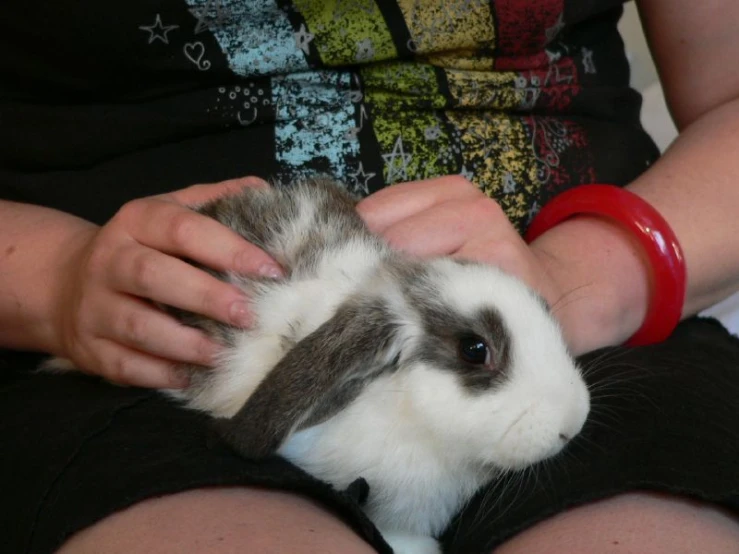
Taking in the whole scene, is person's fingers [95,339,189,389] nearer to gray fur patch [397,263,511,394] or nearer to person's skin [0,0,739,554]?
person's skin [0,0,739,554]

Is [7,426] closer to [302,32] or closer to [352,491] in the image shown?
[352,491]

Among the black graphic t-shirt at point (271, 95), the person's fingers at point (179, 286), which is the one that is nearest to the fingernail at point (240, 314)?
the person's fingers at point (179, 286)

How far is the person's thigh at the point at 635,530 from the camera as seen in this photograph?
79 centimetres

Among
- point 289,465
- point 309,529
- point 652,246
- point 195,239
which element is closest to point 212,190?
point 195,239

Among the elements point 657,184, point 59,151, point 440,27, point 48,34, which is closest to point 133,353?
point 59,151

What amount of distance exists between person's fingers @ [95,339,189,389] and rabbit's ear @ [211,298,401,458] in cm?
19

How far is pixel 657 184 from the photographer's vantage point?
1331 millimetres

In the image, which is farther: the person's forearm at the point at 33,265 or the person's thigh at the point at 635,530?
the person's forearm at the point at 33,265

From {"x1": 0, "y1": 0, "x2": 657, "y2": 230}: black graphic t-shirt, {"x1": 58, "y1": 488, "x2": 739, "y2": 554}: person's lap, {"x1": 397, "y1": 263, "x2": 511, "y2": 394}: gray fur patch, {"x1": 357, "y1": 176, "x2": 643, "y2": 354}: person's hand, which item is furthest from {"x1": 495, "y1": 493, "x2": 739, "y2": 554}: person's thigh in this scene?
{"x1": 0, "y1": 0, "x2": 657, "y2": 230}: black graphic t-shirt

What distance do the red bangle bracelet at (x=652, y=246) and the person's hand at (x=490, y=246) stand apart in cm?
3

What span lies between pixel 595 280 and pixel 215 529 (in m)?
0.70

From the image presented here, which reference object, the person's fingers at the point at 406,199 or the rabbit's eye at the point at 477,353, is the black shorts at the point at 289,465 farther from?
the person's fingers at the point at 406,199

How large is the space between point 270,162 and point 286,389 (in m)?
0.52

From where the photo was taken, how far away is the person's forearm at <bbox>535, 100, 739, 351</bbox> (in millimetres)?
1222
